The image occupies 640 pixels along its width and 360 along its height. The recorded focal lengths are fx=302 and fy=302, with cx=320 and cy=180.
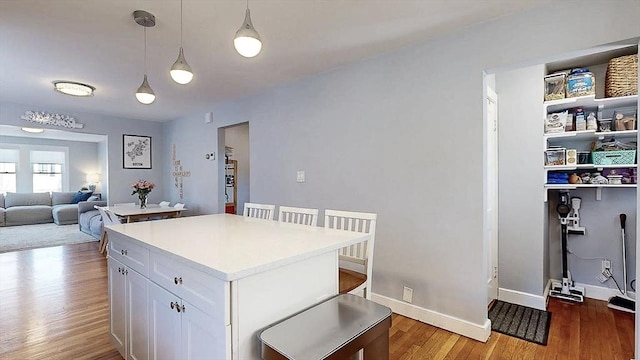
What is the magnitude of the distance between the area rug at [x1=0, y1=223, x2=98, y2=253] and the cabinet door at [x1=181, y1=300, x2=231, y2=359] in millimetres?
5766

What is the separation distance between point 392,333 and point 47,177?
420 inches

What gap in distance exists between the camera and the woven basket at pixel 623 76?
2.54 metres

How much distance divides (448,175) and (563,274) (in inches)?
72.4

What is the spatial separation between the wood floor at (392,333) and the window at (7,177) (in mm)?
6956

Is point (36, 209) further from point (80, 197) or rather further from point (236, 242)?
point (236, 242)

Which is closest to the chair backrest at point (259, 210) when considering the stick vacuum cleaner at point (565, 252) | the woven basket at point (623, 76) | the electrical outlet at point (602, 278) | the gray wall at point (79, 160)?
the stick vacuum cleaner at point (565, 252)

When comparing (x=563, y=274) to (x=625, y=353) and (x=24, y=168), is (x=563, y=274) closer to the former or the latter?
(x=625, y=353)

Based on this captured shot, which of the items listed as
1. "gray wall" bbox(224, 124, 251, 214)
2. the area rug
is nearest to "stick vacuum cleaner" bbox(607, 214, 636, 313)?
"gray wall" bbox(224, 124, 251, 214)

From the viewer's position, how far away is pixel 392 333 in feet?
7.72

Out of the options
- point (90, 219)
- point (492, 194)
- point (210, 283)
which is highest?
point (492, 194)

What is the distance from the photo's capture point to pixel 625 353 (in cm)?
205

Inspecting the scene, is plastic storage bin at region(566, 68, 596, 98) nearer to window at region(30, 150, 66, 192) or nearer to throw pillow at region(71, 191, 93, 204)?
throw pillow at region(71, 191, 93, 204)

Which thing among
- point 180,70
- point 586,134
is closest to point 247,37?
point 180,70

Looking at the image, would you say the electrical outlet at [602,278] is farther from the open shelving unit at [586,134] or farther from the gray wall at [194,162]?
the gray wall at [194,162]
